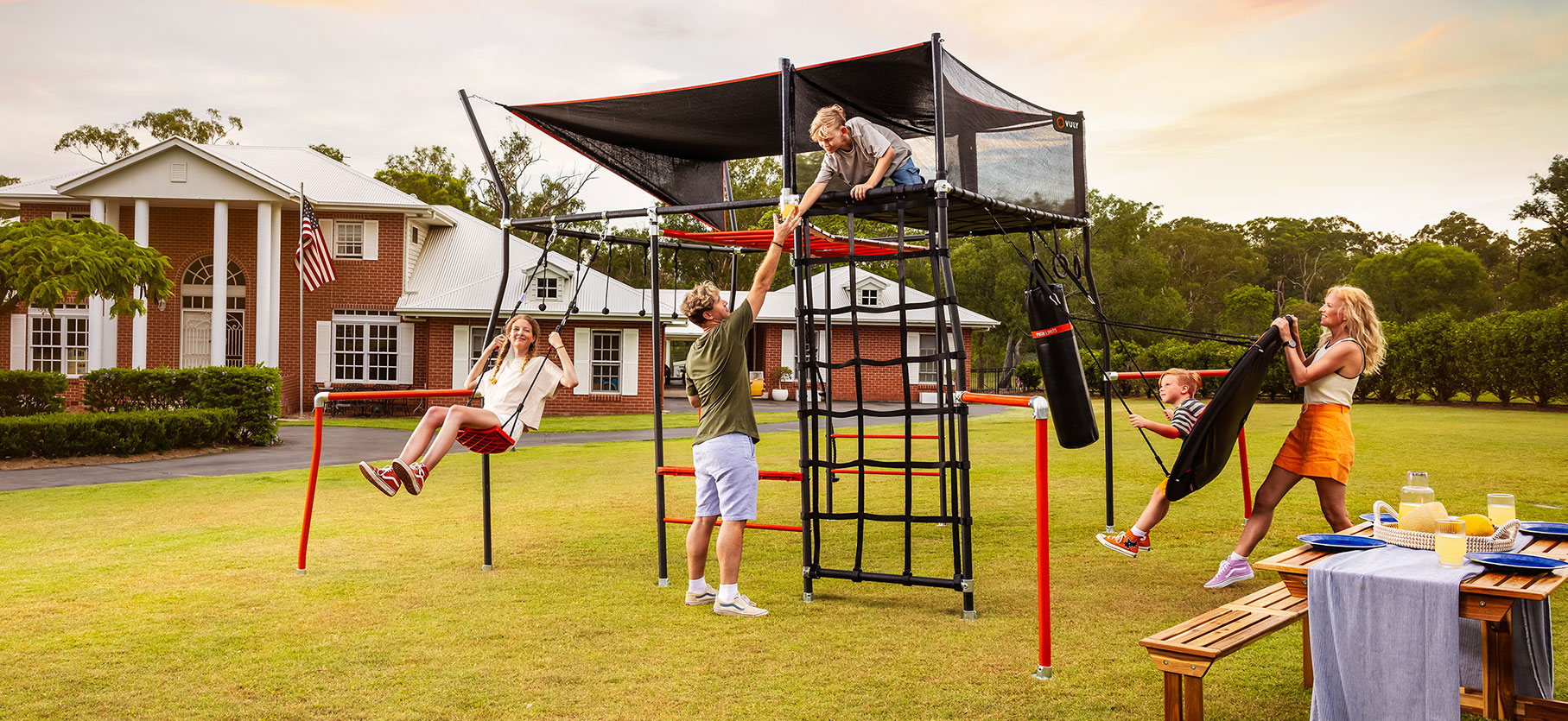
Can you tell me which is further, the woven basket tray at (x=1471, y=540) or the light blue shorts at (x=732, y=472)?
the light blue shorts at (x=732, y=472)

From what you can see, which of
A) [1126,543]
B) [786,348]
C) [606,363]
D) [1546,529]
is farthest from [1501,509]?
[786,348]

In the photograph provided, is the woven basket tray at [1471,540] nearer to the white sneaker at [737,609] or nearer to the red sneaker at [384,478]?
the white sneaker at [737,609]

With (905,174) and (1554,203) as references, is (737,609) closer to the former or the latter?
(905,174)

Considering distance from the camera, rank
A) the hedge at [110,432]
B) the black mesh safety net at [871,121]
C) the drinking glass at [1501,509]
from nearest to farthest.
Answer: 1. the drinking glass at [1501,509]
2. the black mesh safety net at [871,121]
3. the hedge at [110,432]

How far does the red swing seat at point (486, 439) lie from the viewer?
6762 mm

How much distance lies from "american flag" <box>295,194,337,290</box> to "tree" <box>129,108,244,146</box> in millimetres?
29047

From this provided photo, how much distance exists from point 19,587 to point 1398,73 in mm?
32451

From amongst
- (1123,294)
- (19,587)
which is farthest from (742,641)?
(1123,294)

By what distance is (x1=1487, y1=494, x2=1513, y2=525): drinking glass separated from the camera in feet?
13.1

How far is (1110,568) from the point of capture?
6961 millimetres

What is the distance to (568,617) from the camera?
231 inches

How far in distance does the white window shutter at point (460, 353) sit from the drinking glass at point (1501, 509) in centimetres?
2569

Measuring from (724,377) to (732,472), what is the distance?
21.9 inches

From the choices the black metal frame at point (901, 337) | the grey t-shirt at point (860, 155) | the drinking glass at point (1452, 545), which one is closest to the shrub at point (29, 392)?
the black metal frame at point (901, 337)
